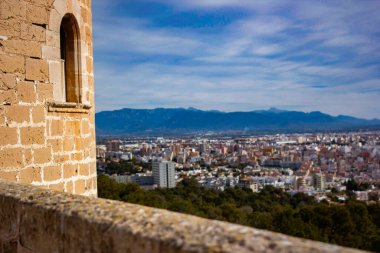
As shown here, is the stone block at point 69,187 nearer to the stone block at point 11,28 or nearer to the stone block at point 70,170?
the stone block at point 70,170

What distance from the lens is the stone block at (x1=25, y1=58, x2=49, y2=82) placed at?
547 centimetres

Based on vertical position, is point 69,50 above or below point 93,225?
above

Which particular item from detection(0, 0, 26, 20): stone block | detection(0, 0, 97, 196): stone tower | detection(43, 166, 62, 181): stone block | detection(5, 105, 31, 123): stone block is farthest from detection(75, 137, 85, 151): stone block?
detection(0, 0, 26, 20): stone block

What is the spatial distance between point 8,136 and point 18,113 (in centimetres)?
29

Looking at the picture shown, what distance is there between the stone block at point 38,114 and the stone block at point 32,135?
10 centimetres

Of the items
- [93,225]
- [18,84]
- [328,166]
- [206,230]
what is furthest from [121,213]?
[328,166]

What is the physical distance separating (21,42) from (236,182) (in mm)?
59220

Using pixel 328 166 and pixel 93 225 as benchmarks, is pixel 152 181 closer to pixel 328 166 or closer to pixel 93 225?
pixel 328 166

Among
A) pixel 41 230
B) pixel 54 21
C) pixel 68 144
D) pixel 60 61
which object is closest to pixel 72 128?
A: pixel 68 144

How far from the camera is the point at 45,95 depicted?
567cm

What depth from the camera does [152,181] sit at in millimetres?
61188

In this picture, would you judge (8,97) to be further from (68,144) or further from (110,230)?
(110,230)

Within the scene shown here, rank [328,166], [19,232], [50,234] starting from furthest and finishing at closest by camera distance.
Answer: [328,166] < [19,232] < [50,234]

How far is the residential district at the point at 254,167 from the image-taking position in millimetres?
58719
